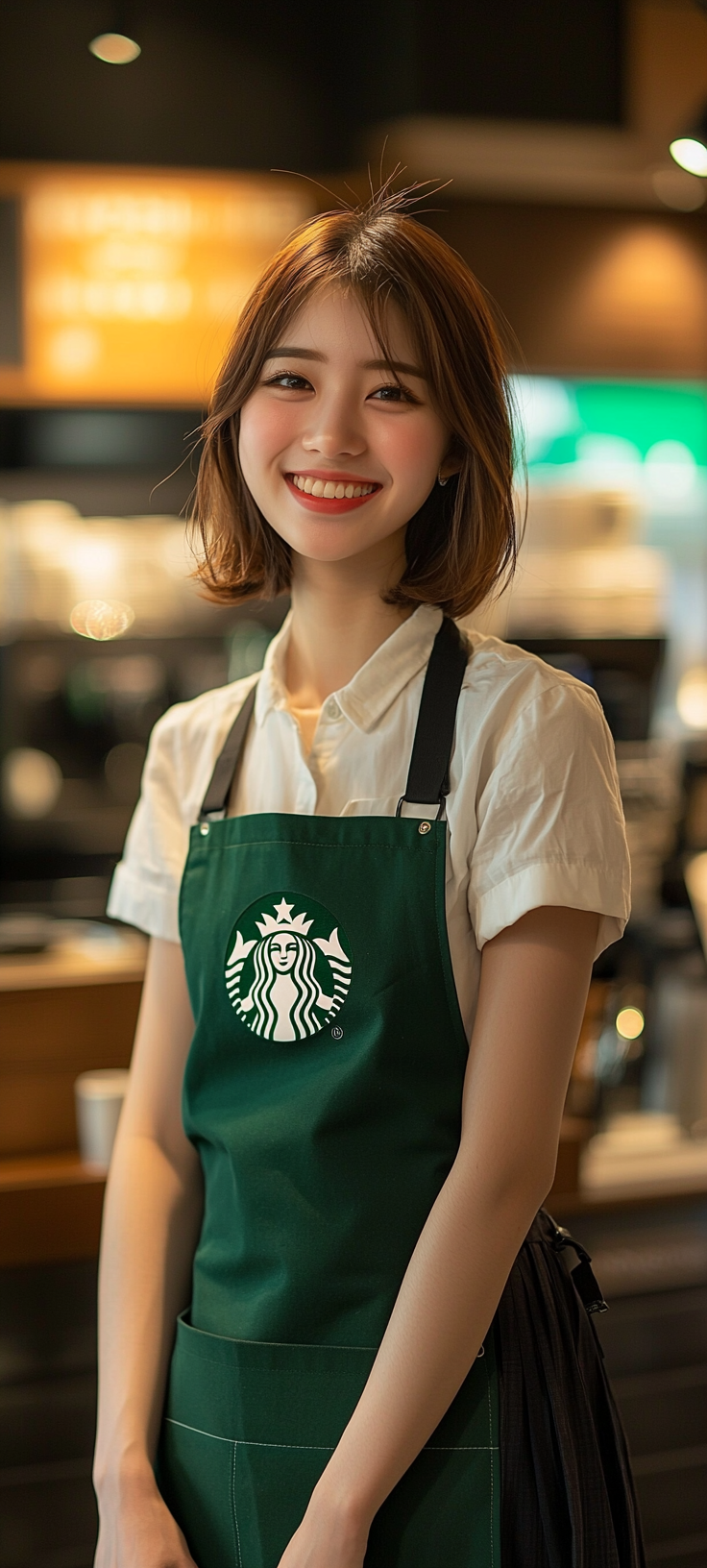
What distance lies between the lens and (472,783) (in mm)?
958

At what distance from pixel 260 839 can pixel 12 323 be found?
2.64 meters

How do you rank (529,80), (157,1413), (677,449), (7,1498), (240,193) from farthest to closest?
(677,449)
(240,193)
(529,80)
(7,1498)
(157,1413)

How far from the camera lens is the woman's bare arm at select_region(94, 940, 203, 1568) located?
99 cm

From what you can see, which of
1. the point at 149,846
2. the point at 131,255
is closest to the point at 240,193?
the point at 131,255

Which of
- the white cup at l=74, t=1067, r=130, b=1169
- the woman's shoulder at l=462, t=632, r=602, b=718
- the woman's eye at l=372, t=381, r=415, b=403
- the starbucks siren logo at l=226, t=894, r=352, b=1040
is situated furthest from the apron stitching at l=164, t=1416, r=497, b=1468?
the white cup at l=74, t=1067, r=130, b=1169

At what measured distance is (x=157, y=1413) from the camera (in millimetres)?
1060

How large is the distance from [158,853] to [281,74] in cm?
259

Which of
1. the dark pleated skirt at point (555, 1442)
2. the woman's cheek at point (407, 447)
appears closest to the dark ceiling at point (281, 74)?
the woman's cheek at point (407, 447)

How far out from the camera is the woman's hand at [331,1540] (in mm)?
886

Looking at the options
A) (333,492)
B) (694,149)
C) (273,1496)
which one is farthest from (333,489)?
(694,149)

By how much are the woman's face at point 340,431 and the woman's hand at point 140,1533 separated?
717mm

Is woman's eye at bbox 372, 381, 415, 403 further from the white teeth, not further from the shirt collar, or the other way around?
the shirt collar

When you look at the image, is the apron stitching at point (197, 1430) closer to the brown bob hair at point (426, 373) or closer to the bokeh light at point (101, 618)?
the brown bob hair at point (426, 373)

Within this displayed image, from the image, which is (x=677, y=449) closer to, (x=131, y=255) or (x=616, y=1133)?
(x=131, y=255)
